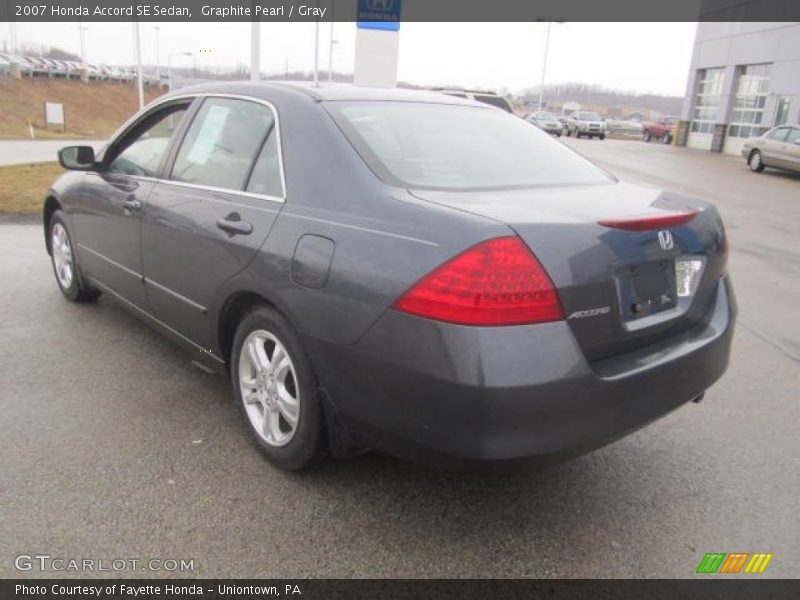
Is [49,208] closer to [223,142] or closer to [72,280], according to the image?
[72,280]

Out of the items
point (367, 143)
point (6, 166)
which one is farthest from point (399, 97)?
point (6, 166)

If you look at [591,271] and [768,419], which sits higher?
[591,271]

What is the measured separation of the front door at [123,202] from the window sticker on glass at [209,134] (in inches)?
12.4

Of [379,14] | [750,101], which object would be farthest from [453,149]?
[750,101]

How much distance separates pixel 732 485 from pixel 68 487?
2895 millimetres

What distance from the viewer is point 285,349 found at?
2805 mm

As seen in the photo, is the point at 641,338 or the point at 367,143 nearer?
the point at 641,338

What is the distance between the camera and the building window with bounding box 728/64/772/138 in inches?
1134

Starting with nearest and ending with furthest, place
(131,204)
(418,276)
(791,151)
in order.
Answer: (418,276), (131,204), (791,151)

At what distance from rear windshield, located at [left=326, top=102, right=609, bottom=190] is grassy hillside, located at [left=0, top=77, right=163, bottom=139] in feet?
109

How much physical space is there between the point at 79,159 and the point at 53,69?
6425cm

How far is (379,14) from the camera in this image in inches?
511

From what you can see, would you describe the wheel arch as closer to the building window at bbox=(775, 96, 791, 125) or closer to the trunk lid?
the trunk lid

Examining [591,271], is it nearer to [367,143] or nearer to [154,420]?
[367,143]
